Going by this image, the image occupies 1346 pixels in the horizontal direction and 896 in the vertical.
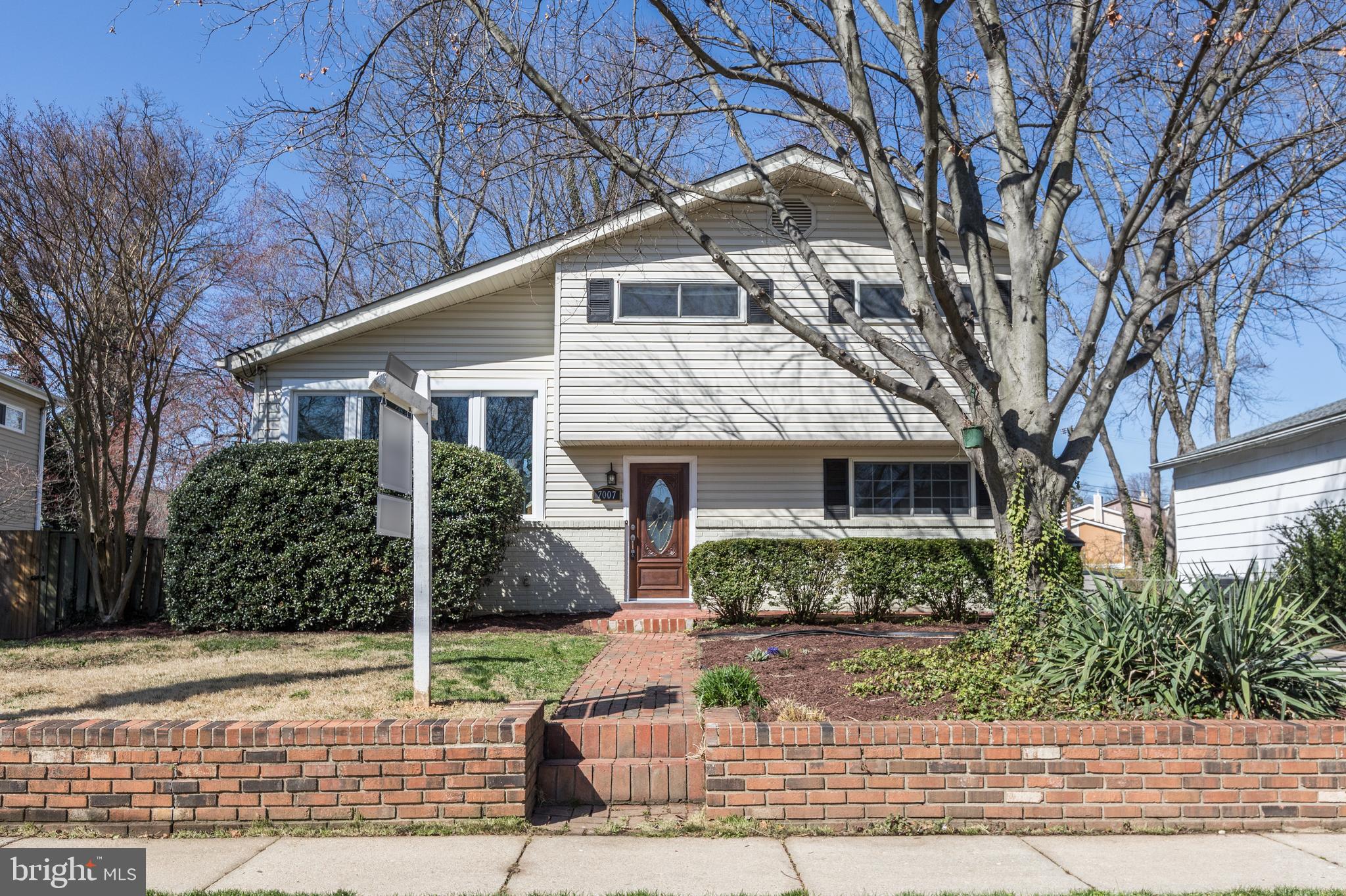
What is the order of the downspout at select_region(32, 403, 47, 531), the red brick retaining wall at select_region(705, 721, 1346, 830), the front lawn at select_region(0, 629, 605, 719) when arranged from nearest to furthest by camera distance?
the red brick retaining wall at select_region(705, 721, 1346, 830) < the front lawn at select_region(0, 629, 605, 719) < the downspout at select_region(32, 403, 47, 531)

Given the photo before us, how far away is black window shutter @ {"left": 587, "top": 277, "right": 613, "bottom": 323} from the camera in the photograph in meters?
13.1

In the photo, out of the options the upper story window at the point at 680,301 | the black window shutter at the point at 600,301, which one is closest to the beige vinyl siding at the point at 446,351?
the black window shutter at the point at 600,301

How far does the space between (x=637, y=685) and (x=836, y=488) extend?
720cm

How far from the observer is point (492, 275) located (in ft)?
42.4

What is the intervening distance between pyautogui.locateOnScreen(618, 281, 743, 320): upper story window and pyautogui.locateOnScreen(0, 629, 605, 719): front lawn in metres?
4.76

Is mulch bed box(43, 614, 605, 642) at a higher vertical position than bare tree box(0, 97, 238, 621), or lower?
lower

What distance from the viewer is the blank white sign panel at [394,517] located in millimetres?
5375

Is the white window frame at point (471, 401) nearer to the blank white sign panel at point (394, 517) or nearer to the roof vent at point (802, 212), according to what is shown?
the roof vent at point (802, 212)

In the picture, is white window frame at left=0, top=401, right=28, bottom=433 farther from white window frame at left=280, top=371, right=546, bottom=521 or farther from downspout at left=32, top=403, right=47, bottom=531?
white window frame at left=280, top=371, right=546, bottom=521

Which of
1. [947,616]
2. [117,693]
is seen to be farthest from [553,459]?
[117,693]

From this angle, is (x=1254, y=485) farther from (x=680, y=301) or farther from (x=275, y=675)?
(x=275, y=675)

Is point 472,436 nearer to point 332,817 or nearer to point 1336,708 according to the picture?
point 332,817

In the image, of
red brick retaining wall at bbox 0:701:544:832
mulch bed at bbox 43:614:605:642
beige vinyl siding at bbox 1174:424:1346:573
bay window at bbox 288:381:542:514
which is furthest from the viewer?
bay window at bbox 288:381:542:514

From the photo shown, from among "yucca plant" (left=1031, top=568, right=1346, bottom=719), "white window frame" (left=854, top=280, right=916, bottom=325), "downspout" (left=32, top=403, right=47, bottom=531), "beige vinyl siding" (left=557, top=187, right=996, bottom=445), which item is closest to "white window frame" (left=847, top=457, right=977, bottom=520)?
"beige vinyl siding" (left=557, top=187, right=996, bottom=445)
